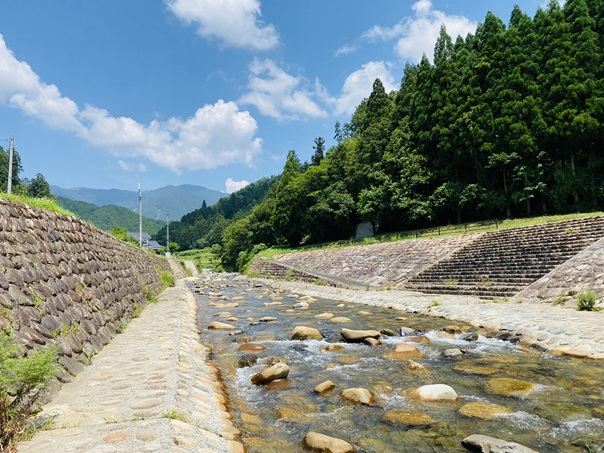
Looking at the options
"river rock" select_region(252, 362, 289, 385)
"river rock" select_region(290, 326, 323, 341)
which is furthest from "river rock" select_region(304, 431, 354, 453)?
"river rock" select_region(290, 326, 323, 341)

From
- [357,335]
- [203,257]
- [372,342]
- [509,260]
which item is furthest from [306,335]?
[203,257]

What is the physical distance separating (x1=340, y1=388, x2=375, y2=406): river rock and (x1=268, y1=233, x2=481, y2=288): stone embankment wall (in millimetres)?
15050

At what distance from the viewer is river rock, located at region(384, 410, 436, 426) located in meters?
4.37

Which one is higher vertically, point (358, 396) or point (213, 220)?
point (213, 220)

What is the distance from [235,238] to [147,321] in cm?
6188

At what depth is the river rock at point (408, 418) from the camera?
4367 mm

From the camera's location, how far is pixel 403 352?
7.47m

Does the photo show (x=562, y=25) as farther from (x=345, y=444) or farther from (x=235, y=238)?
(x=235, y=238)

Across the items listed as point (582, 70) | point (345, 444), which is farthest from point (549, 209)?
point (345, 444)

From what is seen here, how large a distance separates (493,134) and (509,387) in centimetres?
3073

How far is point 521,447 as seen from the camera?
11.3 ft

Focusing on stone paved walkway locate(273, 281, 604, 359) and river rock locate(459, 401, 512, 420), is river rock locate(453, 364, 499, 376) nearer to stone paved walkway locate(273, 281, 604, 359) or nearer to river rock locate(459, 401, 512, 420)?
river rock locate(459, 401, 512, 420)

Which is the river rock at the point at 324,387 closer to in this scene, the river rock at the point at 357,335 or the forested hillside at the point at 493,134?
the river rock at the point at 357,335

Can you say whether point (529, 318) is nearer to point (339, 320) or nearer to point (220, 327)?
point (339, 320)
